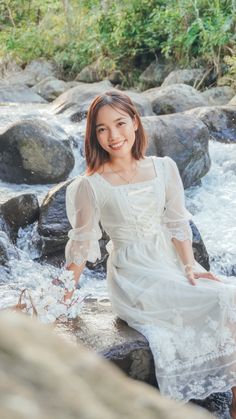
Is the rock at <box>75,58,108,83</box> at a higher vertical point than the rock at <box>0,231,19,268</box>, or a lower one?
lower

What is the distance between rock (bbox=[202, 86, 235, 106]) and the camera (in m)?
11.6

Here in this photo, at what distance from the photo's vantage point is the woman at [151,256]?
8.54 ft

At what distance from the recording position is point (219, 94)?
11.8 m

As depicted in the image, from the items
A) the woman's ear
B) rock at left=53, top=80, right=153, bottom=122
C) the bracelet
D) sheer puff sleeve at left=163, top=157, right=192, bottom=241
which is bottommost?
rock at left=53, top=80, right=153, bottom=122

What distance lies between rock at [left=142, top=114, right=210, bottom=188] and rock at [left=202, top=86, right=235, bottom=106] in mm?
4031

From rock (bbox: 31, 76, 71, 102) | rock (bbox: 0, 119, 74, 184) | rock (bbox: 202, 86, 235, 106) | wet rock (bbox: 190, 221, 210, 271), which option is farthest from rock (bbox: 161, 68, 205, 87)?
wet rock (bbox: 190, 221, 210, 271)

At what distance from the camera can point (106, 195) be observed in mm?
2883

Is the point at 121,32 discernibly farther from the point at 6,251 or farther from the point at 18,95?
the point at 6,251

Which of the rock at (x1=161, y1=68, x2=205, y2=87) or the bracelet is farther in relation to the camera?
the rock at (x1=161, y1=68, x2=205, y2=87)

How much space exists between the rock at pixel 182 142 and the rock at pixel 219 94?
4.03 m

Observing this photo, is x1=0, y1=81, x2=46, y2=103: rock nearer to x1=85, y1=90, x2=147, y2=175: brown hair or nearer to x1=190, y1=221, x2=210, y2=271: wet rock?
x1=190, y1=221, x2=210, y2=271: wet rock

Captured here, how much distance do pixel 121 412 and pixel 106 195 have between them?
2.51m

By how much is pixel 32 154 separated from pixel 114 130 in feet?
12.9

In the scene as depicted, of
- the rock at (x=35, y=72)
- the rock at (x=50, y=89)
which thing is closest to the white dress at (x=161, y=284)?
the rock at (x=50, y=89)
